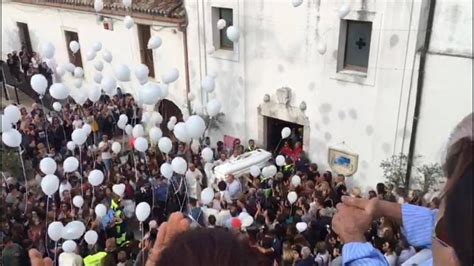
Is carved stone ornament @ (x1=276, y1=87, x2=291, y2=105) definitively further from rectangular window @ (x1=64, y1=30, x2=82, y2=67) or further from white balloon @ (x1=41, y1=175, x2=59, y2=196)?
rectangular window @ (x1=64, y1=30, x2=82, y2=67)

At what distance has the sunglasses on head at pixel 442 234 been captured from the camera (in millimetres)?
1209

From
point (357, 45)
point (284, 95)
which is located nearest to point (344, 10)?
point (357, 45)

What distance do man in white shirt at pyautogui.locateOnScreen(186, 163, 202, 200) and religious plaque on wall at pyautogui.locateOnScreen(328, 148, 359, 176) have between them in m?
2.99

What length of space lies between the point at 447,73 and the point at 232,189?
4399 millimetres

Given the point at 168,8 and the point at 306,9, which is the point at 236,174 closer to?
the point at 306,9

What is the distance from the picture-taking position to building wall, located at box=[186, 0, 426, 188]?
9.41m

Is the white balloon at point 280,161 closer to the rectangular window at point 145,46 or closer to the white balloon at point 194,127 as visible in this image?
the white balloon at point 194,127

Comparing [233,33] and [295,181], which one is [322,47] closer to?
[233,33]

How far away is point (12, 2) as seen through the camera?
17781 mm

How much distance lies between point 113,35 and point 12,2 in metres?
5.61

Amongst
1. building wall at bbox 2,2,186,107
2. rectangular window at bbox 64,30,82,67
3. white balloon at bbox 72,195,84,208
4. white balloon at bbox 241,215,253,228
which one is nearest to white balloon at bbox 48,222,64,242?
white balloon at bbox 72,195,84,208

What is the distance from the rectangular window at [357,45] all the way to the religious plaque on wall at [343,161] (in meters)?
1.83

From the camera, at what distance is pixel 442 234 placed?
1.23 m

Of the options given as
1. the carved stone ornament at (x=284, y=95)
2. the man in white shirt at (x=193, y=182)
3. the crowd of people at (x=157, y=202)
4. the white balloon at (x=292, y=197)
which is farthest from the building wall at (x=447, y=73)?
the man in white shirt at (x=193, y=182)
